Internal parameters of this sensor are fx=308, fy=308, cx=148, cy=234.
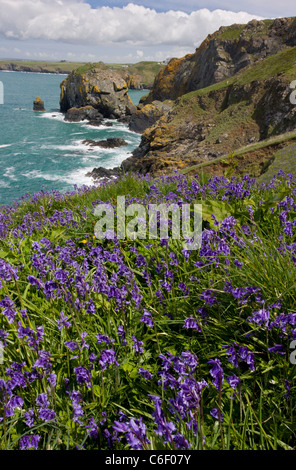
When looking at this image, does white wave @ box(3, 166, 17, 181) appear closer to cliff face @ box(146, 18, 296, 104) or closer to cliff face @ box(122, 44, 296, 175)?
cliff face @ box(122, 44, 296, 175)

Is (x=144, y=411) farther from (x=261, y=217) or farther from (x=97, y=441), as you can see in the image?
(x=261, y=217)

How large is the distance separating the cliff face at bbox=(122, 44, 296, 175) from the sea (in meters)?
8.28

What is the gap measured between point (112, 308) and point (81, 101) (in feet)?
323

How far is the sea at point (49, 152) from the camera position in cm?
4077

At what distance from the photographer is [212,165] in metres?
15.2

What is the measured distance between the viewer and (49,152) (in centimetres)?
5625

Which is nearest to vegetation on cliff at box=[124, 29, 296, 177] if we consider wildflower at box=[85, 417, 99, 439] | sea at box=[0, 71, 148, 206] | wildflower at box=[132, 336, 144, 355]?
sea at box=[0, 71, 148, 206]

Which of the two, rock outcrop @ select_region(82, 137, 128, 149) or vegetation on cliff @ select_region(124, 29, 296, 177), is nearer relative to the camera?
vegetation on cliff @ select_region(124, 29, 296, 177)

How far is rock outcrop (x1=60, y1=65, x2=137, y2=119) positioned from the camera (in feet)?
288

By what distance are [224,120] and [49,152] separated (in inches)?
1259

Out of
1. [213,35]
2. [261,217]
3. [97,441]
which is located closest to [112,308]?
[97,441]

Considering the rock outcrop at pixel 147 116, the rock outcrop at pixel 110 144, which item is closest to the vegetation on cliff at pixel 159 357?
the rock outcrop at pixel 110 144

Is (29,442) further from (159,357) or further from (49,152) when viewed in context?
(49,152)

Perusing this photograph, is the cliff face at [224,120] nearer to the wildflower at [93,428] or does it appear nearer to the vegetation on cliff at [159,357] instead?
the vegetation on cliff at [159,357]
